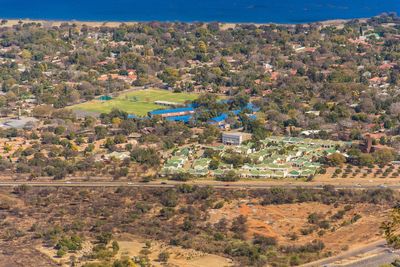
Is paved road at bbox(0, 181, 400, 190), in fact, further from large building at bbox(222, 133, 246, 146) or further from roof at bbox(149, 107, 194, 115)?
roof at bbox(149, 107, 194, 115)

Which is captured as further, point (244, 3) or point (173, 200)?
point (244, 3)

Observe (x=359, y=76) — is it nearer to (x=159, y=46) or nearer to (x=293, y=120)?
(x=293, y=120)

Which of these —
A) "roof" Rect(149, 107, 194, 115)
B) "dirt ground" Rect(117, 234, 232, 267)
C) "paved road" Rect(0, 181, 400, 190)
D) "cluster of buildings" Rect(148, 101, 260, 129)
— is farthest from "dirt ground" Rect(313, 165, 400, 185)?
"roof" Rect(149, 107, 194, 115)

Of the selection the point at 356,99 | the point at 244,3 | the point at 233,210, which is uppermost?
the point at 244,3

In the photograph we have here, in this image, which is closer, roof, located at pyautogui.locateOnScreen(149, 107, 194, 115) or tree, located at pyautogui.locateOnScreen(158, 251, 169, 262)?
tree, located at pyautogui.locateOnScreen(158, 251, 169, 262)

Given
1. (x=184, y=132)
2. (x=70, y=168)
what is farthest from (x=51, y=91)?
(x=70, y=168)

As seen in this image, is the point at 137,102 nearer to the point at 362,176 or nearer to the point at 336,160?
the point at 336,160
